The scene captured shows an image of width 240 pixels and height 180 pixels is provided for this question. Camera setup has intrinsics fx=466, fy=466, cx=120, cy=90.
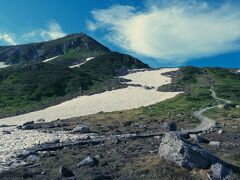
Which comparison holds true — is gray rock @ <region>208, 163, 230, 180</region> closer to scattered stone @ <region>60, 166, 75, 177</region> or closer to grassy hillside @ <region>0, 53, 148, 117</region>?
scattered stone @ <region>60, 166, 75, 177</region>

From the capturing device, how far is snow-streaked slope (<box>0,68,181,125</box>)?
10600 centimetres

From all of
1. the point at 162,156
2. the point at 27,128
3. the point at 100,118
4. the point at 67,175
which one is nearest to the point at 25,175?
the point at 67,175

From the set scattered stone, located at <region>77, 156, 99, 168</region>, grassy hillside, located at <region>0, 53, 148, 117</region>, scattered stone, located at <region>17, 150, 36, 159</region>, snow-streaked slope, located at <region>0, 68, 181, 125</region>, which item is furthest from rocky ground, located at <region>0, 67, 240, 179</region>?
grassy hillside, located at <region>0, 53, 148, 117</region>

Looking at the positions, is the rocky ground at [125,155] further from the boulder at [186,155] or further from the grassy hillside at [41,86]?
the grassy hillside at [41,86]

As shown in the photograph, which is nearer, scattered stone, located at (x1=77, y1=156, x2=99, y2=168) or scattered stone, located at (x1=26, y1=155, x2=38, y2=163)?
scattered stone, located at (x1=77, y1=156, x2=99, y2=168)

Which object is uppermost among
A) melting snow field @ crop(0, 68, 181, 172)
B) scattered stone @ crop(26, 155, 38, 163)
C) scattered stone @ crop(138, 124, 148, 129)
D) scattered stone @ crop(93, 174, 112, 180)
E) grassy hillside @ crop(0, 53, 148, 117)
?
grassy hillside @ crop(0, 53, 148, 117)

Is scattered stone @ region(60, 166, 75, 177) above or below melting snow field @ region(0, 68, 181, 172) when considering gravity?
below

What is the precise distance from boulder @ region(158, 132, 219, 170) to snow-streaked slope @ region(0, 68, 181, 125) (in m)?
65.8

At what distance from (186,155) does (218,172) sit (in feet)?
8.74

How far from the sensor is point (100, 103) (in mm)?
123812

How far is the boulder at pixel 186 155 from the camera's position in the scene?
32.8 m

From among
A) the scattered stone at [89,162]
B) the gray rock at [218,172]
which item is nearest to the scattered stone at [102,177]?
the scattered stone at [89,162]

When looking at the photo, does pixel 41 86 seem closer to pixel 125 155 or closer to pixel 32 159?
pixel 32 159

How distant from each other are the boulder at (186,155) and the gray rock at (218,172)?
945mm
